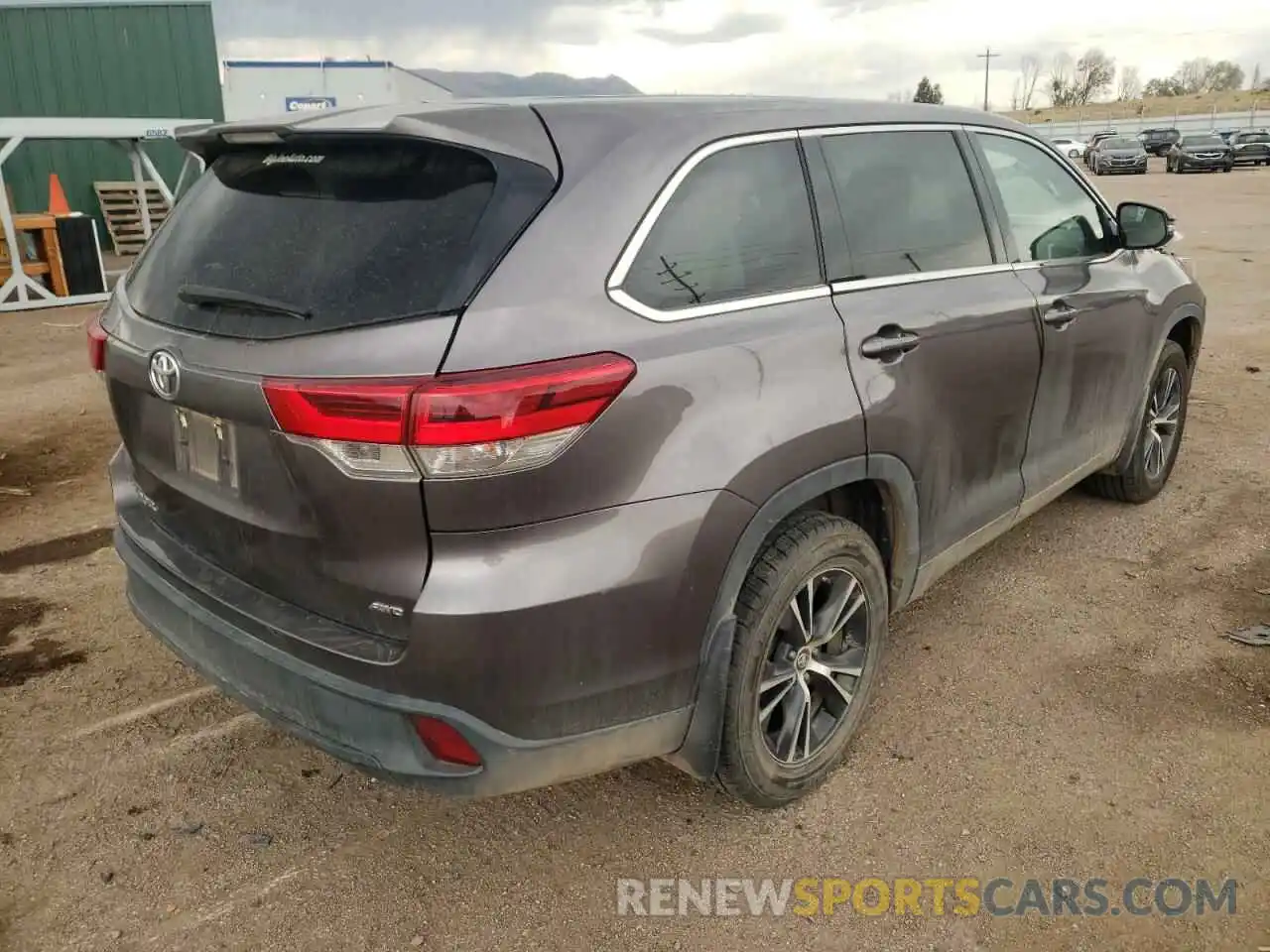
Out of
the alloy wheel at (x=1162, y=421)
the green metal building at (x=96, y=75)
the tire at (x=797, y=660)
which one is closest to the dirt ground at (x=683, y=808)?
the tire at (x=797, y=660)

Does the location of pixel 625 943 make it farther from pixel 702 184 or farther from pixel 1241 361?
pixel 1241 361

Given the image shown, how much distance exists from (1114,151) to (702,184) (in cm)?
4007

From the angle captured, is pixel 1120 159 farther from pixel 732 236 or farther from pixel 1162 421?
pixel 732 236

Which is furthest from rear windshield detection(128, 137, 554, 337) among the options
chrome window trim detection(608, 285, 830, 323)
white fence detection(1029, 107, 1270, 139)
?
white fence detection(1029, 107, 1270, 139)

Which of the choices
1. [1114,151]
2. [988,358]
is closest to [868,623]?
[988,358]

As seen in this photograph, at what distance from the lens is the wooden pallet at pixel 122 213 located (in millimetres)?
16484

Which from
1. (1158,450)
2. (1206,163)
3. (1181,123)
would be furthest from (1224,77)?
(1158,450)

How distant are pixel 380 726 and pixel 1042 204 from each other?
3.10m

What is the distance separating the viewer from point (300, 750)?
3.11m

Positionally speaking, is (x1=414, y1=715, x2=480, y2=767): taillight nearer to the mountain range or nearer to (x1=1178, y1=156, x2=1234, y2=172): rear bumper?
the mountain range

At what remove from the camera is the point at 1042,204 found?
151 inches

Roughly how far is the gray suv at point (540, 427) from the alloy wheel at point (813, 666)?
0.01m

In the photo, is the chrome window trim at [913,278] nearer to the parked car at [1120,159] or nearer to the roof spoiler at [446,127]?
the roof spoiler at [446,127]

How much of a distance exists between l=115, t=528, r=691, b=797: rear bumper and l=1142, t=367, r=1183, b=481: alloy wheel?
3418 millimetres
